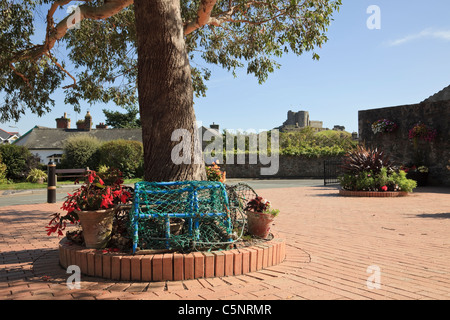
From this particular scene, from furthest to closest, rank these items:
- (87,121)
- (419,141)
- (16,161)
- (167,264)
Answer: (87,121)
(16,161)
(419,141)
(167,264)

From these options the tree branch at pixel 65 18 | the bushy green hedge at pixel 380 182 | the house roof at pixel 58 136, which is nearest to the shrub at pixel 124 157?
the house roof at pixel 58 136

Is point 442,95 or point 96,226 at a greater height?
point 442,95

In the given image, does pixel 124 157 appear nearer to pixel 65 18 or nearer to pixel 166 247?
pixel 65 18

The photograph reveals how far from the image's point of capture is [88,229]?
386cm

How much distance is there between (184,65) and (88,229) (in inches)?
93.3

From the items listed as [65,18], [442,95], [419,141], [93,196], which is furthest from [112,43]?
[442,95]

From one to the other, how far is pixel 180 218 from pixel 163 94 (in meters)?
1.61

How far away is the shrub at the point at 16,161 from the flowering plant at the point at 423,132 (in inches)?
897

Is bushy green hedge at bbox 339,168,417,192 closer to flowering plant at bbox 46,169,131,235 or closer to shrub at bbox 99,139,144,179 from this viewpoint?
flowering plant at bbox 46,169,131,235

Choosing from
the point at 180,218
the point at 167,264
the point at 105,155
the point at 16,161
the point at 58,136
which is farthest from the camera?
the point at 58,136

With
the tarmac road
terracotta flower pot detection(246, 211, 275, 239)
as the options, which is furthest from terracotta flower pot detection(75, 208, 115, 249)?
the tarmac road

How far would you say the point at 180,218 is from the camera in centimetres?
397

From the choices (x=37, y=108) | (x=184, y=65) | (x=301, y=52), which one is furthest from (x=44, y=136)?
(x=184, y=65)
